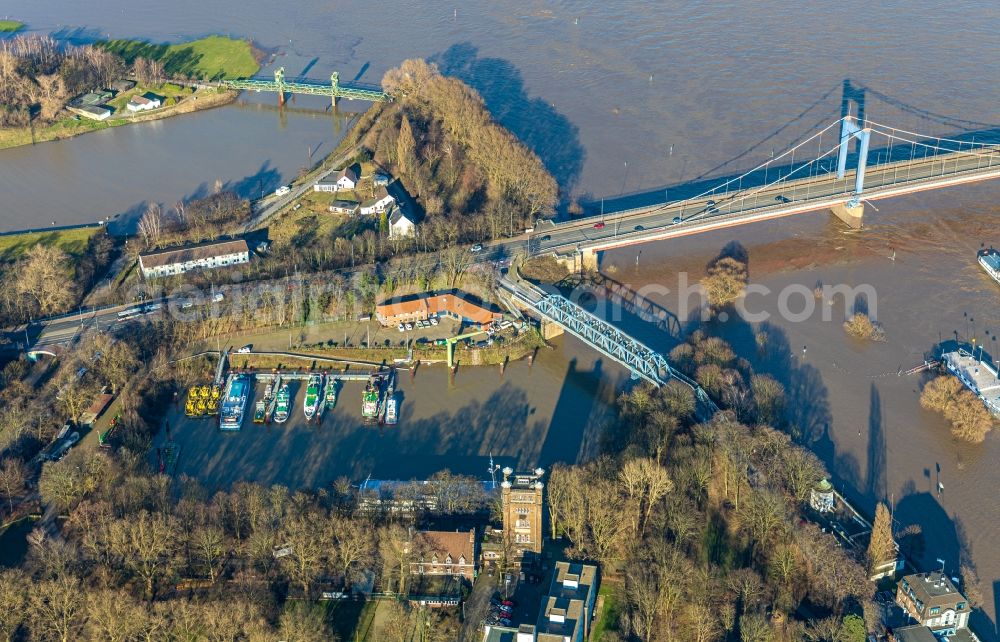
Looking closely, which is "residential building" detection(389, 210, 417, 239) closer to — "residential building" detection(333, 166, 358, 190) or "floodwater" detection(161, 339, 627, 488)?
"residential building" detection(333, 166, 358, 190)

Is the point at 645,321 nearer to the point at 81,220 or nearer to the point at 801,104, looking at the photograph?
the point at 801,104

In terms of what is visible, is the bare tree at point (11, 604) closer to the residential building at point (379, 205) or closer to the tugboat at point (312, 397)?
the tugboat at point (312, 397)

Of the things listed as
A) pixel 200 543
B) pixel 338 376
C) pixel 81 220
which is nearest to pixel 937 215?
pixel 338 376

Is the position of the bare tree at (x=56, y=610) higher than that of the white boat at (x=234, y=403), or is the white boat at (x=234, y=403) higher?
the white boat at (x=234, y=403)

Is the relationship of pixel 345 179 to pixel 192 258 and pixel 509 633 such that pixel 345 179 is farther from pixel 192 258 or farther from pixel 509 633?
pixel 509 633

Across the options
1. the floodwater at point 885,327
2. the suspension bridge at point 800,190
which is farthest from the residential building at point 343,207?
the floodwater at point 885,327

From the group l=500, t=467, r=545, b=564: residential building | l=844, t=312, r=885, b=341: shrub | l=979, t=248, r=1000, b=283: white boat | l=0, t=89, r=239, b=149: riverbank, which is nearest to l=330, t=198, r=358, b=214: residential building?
l=0, t=89, r=239, b=149: riverbank
